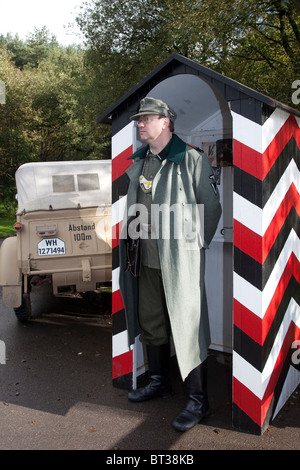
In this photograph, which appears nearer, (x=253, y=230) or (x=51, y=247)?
(x=253, y=230)

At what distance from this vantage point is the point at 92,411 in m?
3.91

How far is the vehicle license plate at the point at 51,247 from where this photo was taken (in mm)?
5961

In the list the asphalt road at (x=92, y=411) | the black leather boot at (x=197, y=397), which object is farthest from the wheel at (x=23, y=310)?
the black leather boot at (x=197, y=397)

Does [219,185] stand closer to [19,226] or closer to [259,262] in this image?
[259,262]

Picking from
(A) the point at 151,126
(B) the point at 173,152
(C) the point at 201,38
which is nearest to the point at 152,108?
(A) the point at 151,126

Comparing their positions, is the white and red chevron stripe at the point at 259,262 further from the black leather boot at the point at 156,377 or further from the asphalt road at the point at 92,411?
the black leather boot at the point at 156,377

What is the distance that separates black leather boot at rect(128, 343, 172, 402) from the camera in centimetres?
405

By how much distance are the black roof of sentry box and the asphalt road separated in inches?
90.4

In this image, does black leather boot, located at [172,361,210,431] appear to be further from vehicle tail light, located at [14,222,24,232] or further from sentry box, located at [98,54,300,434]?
vehicle tail light, located at [14,222,24,232]

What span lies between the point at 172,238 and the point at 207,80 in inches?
48.9

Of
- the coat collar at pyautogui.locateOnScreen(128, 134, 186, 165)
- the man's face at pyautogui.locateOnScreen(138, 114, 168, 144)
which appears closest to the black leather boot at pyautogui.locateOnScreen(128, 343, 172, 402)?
the coat collar at pyautogui.locateOnScreen(128, 134, 186, 165)

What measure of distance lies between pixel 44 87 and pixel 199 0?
71.4ft


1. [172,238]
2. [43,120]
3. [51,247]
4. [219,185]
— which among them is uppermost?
[43,120]

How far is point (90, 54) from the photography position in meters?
17.8
